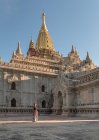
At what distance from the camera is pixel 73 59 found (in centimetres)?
6606

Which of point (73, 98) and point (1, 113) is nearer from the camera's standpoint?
point (73, 98)

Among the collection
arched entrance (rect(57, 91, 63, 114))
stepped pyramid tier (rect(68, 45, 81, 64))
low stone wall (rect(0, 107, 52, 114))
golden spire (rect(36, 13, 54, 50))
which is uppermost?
golden spire (rect(36, 13, 54, 50))

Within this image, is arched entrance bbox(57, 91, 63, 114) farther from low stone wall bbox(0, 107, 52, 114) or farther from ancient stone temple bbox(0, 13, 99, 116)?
low stone wall bbox(0, 107, 52, 114)

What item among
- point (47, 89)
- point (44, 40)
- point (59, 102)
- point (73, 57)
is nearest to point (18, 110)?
point (59, 102)

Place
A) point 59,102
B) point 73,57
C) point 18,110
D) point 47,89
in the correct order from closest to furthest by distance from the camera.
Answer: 1. point 59,102
2. point 18,110
3. point 47,89
4. point 73,57

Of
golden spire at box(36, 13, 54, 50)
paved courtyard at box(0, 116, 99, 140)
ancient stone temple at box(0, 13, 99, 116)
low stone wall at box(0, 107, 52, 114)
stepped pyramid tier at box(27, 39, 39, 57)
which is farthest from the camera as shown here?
golden spire at box(36, 13, 54, 50)

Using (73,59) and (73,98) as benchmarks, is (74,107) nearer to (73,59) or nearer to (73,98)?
(73,98)

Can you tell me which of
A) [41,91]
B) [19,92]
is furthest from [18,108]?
[41,91]

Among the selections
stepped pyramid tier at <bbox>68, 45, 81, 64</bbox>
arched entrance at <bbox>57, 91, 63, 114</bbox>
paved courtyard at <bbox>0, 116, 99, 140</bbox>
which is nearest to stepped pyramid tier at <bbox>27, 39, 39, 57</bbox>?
stepped pyramid tier at <bbox>68, 45, 81, 64</bbox>

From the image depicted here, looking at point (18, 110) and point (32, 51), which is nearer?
point (18, 110)

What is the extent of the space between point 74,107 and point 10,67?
1341cm

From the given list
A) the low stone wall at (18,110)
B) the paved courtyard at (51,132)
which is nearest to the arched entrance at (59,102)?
the low stone wall at (18,110)

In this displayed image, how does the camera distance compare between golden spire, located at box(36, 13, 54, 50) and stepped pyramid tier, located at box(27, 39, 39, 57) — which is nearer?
stepped pyramid tier, located at box(27, 39, 39, 57)

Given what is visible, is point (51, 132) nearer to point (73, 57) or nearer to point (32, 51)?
point (32, 51)
